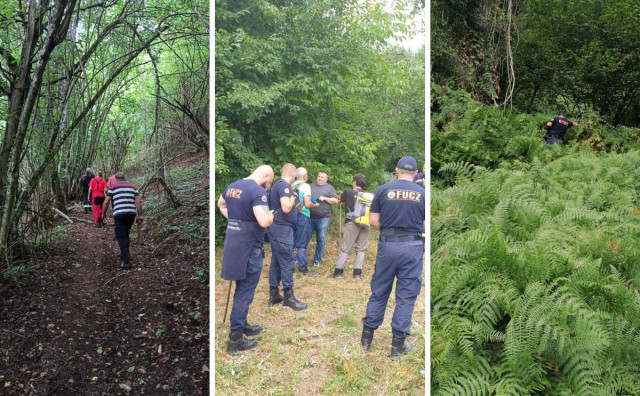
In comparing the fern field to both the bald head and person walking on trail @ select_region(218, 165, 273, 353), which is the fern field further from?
the bald head

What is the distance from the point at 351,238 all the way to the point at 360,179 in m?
0.37

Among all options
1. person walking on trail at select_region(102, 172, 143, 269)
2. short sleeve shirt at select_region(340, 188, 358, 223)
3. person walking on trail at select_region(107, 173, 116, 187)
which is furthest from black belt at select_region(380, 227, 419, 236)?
person walking on trail at select_region(107, 173, 116, 187)

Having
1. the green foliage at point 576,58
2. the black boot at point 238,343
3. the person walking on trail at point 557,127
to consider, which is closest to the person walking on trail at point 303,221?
the black boot at point 238,343

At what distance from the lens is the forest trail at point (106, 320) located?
12.1ft

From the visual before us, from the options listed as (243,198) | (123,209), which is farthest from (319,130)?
(123,209)

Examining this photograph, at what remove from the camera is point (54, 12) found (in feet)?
13.2

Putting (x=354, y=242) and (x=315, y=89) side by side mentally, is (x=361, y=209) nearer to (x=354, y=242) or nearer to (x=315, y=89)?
(x=354, y=242)

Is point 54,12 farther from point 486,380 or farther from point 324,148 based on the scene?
point 486,380

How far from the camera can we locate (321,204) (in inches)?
111

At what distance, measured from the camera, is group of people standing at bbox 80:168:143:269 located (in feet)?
13.0

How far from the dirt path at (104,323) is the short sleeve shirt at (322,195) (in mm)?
1644

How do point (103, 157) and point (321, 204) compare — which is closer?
point (321, 204)

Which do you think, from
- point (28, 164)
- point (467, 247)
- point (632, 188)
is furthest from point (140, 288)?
point (632, 188)

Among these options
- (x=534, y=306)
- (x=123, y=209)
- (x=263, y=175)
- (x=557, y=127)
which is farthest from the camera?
(x=557, y=127)
